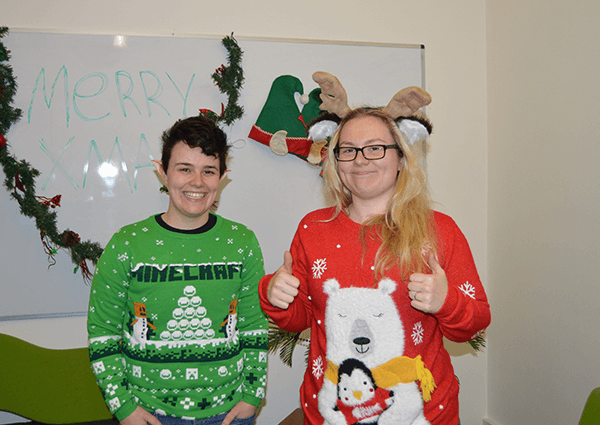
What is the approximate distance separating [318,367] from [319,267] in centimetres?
27

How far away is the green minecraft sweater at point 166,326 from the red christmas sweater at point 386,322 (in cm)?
32

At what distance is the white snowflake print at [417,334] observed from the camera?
1.13 m

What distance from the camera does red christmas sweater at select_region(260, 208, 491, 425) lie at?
1096mm

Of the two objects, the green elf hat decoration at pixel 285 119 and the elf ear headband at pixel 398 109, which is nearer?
the elf ear headband at pixel 398 109

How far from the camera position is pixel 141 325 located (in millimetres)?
1369

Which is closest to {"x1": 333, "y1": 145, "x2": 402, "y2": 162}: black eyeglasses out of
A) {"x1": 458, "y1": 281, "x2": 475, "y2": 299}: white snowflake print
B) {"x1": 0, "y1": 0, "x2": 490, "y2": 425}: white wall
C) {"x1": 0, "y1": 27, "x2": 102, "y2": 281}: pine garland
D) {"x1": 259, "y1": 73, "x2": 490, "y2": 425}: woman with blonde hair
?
{"x1": 259, "y1": 73, "x2": 490, "y2": 425}: woman with blonde hair

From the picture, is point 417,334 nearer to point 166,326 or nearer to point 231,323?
point 231,323

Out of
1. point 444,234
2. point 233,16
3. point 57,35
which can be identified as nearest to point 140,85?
point 57,35

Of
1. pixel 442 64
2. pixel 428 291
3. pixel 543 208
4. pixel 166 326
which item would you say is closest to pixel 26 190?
pixel 166 326

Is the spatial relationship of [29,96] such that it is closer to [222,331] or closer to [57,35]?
[57,35]

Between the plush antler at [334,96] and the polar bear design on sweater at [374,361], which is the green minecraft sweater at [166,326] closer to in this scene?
the polar bear design on sweater at [374,361]

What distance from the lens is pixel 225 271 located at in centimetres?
144

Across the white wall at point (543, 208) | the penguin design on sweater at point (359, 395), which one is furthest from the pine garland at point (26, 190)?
the white wall at point (543, 208)

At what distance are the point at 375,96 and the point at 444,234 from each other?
1425mm
